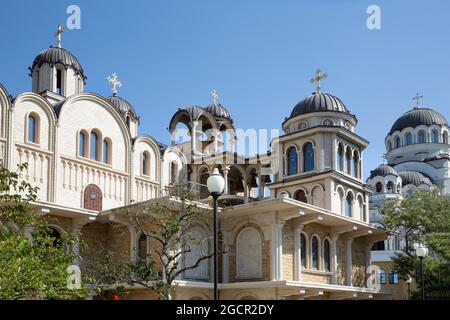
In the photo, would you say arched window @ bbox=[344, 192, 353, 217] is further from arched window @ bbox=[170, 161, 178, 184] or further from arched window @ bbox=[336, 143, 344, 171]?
arched window @ bbox=[170, 161, 178, 184]

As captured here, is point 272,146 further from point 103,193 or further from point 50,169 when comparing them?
point 50,169

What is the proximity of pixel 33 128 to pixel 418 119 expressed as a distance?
1830 inches

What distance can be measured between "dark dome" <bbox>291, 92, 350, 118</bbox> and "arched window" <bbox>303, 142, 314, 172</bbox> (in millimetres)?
2160

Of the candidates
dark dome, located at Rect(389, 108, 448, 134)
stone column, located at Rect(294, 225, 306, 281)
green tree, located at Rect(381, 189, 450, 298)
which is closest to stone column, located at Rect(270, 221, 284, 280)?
stone column, located at Rect(294, 225, 306, 281)

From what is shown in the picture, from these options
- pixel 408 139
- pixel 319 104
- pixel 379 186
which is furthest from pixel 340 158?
pixel 408 139

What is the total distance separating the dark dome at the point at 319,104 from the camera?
37.7 metres

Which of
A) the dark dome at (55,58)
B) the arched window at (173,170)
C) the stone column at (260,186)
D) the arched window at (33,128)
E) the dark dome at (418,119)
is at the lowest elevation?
the stone column at (260,186)

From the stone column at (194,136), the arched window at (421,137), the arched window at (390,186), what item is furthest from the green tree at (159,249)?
the arched window at (421,137)

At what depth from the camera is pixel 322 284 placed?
100 feet

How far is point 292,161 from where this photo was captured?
37.7m

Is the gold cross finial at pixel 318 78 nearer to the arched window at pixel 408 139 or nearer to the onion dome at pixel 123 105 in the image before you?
the onion dome at pixel 123 105

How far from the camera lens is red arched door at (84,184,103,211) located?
3189 cm

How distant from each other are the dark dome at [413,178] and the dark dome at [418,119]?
6.65m
